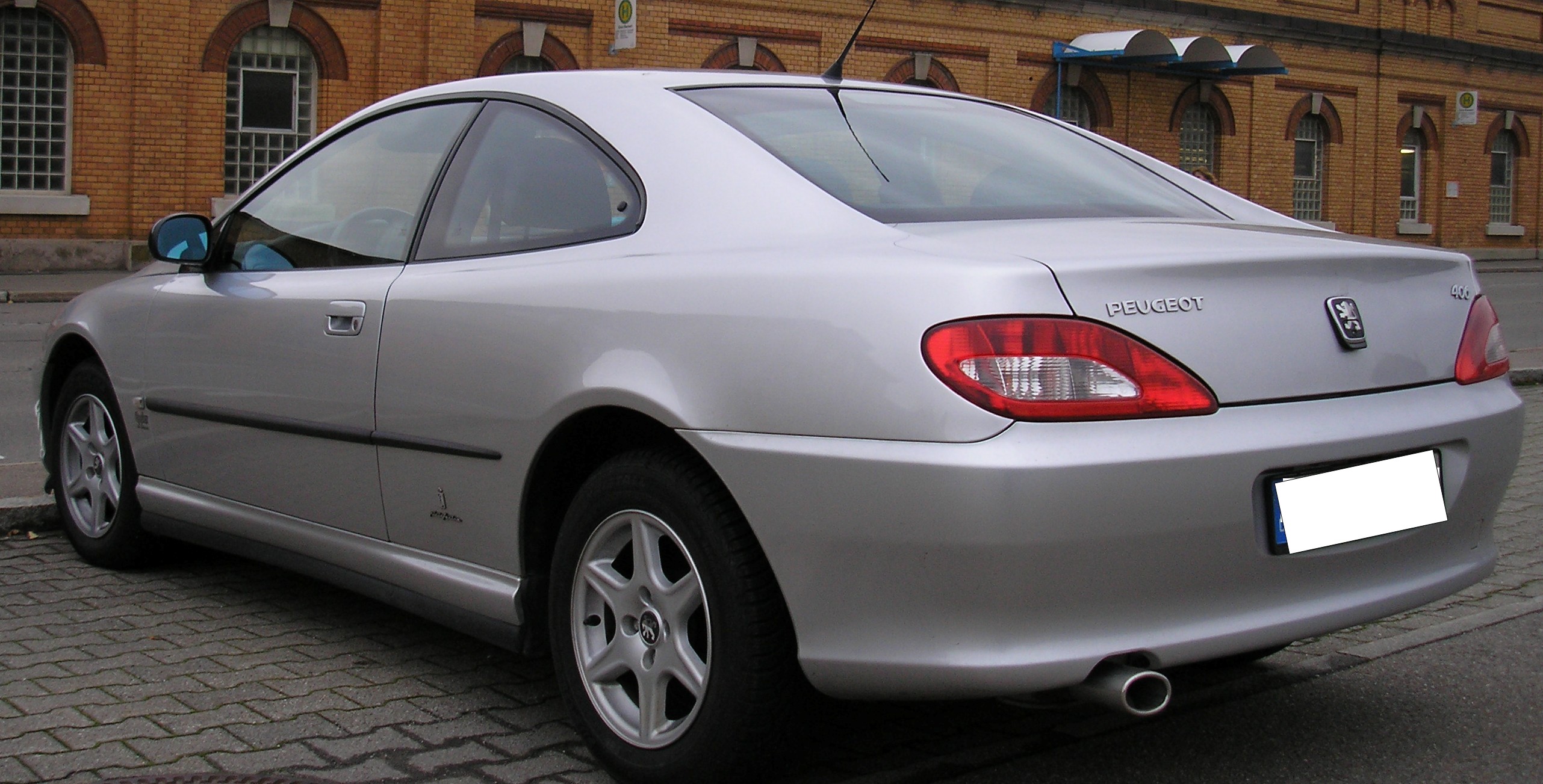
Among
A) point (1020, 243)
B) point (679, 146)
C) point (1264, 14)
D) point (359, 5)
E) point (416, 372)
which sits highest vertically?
point (1264, 14)

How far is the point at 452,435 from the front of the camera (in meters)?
3.45

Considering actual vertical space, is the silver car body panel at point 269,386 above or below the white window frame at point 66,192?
below

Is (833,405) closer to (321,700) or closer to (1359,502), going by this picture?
(1359,502)

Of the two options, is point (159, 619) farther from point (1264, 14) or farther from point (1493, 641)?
point (1264, 14)

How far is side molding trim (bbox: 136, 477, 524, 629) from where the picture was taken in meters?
3.43

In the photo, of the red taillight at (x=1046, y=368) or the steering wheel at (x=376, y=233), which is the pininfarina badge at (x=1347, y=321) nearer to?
the red taillight at (x=1046, y=368)

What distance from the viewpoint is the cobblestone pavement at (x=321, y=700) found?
3246mm

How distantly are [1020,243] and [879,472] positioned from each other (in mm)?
533

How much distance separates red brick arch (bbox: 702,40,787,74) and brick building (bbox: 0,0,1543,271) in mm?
41

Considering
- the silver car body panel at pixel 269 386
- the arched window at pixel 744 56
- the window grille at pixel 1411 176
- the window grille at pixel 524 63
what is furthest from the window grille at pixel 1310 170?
the silver car body panel at pixel 269 386

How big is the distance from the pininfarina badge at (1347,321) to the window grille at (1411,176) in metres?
36.7

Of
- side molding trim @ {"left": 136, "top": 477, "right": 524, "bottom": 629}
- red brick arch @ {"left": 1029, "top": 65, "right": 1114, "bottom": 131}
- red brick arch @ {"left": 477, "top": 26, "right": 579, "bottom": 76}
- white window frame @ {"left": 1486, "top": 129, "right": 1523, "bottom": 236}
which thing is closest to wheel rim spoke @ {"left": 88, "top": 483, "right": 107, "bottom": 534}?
side molding trim @ {"left": 136, "top": 477, "right": 524, "bottom": 629}

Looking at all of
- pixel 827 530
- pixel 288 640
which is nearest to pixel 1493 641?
pixel 827 530

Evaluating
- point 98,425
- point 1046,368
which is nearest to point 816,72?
point 98,425
